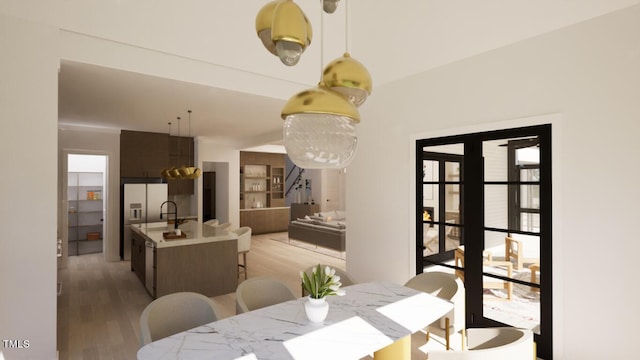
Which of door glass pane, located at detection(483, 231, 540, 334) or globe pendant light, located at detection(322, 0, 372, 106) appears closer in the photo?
globe pendant light, located at detection(322, 0, 372, 106)

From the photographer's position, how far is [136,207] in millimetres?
6781

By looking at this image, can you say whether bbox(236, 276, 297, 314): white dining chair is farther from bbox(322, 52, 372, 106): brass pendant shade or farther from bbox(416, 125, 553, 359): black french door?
bbox(416, 125, 553, 359): black french door

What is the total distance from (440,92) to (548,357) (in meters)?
2.70

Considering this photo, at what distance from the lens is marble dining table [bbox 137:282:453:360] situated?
1.63 m

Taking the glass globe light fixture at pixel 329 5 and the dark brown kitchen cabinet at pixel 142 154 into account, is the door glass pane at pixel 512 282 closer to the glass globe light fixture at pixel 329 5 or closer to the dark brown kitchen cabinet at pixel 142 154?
the glass globe light fixture at pixel 329 5

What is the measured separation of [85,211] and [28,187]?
559 cm

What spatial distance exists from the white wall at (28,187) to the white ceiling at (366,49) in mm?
331

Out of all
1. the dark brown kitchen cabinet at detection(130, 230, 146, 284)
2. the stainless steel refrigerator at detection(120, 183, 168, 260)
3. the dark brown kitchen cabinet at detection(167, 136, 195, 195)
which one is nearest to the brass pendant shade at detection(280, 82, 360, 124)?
the dark brown kitchen cabinet at detection(130, 230, 146, 284)

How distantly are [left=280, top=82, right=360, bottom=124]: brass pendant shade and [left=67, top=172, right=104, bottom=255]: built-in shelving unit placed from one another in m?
7.76

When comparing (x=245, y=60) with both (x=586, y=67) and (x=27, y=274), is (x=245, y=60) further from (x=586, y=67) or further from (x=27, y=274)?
(x=586, y=67)

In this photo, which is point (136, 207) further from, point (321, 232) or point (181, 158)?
point (321, 232)

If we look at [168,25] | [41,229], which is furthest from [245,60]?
[41,229]

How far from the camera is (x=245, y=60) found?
3840mm

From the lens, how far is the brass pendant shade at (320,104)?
4.53 feet
